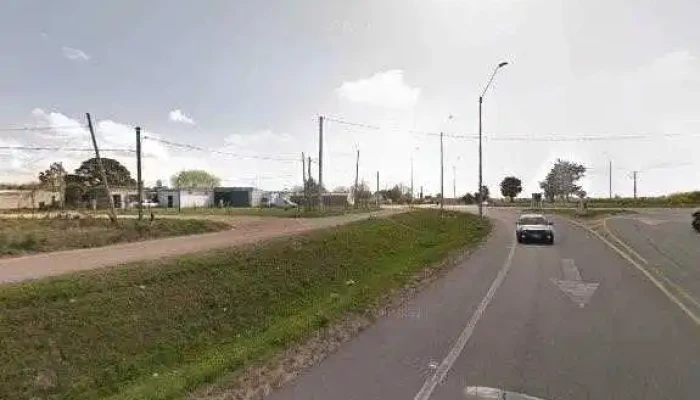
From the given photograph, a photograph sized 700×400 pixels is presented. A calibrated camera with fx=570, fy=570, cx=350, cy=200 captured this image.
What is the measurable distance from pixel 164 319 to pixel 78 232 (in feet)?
42.9

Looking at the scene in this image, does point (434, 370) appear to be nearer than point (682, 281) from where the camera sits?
Yes

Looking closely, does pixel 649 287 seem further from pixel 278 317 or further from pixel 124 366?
pixel 124 366

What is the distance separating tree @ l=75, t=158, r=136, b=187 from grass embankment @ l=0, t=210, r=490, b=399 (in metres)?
78.3

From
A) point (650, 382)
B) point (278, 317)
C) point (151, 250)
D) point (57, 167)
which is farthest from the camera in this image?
point (57, 167)

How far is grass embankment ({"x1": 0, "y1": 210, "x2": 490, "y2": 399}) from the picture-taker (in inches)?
315

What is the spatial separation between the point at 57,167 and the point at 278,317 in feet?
230

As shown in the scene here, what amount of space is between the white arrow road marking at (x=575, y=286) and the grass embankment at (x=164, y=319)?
4.40m

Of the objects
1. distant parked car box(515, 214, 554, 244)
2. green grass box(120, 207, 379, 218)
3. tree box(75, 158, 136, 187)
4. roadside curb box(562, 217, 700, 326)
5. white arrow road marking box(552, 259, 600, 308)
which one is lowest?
white arrow road marking box(552, 259, 600, 308)

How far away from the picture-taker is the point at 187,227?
2745 cm

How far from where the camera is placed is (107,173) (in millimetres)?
95062

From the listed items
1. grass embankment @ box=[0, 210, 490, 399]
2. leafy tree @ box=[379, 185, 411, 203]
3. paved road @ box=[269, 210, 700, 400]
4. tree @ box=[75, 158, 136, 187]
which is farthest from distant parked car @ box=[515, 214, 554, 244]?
leafy tree @ box=[379, 185, 411, 203]

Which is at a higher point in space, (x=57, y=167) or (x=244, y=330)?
(x=57, y=167)

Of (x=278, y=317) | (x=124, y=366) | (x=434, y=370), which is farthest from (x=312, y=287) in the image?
(x=434, y=370)

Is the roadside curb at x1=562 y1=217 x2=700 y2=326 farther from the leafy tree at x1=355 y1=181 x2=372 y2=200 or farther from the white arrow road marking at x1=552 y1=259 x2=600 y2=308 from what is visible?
the leafy tree at x1=355 y1=181 x2=372 y2=200
